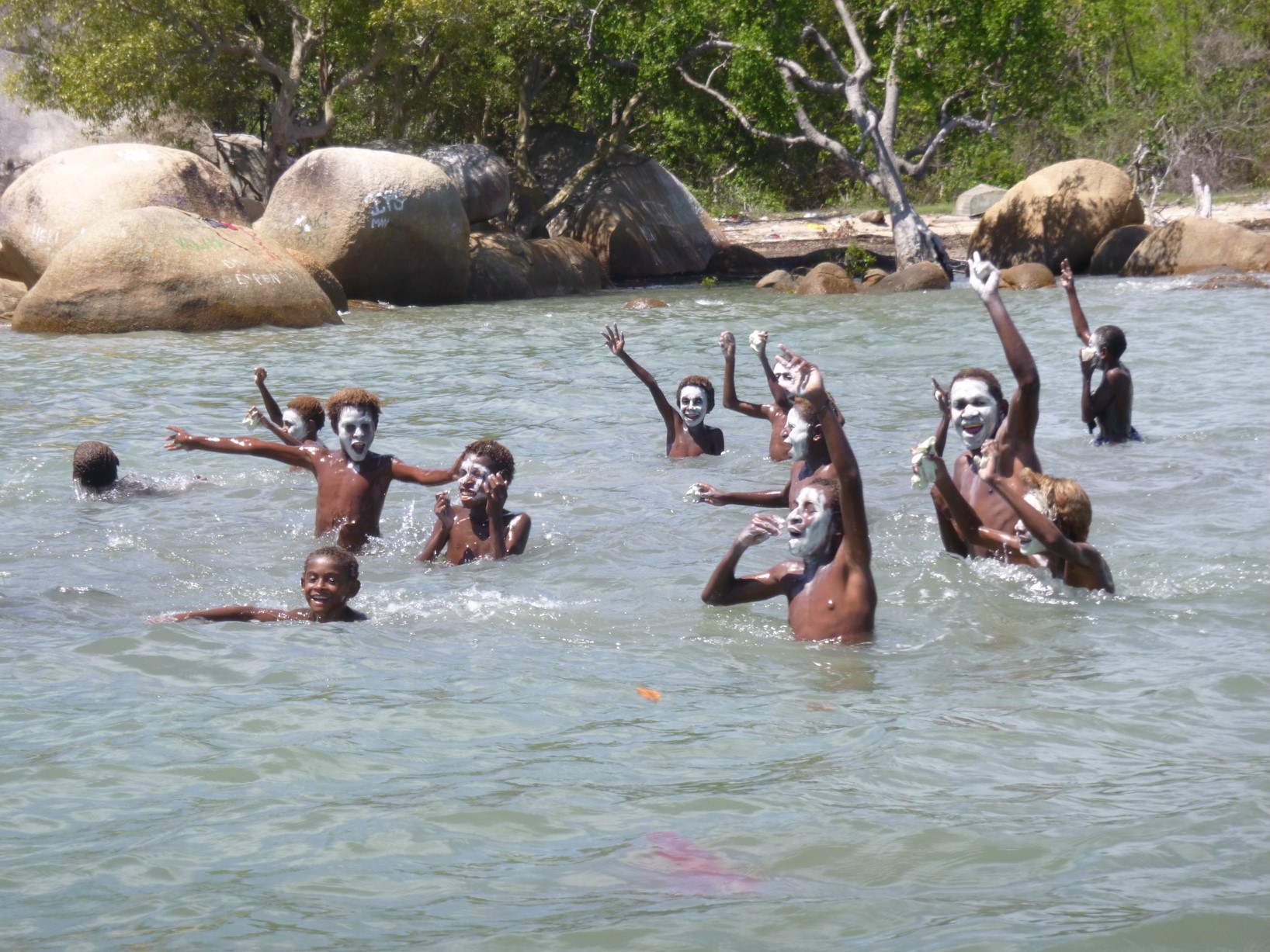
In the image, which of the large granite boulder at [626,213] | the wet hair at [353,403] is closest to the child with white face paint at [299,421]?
the wet hair at [353,403]

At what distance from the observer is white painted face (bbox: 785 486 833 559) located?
19.6 feet

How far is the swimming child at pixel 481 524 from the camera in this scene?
25.5 ft

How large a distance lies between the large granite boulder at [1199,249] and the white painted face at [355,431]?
19.3 meters

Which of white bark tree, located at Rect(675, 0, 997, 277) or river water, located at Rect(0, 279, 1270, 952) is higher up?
white bark tree, located at Rect(675, 0, 997, 277)

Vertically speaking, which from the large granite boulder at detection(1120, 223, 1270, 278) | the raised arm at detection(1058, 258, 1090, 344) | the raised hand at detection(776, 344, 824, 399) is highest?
the large granite boulder at detection(1120, 223, 1270, 278)

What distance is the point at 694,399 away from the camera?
34.0ft

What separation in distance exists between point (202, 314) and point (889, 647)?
13.7 metres

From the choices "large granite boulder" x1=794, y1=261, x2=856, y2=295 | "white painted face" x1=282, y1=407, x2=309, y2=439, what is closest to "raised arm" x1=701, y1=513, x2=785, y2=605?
"white painted face" x1=282, y1=407, x2=309, y2=439

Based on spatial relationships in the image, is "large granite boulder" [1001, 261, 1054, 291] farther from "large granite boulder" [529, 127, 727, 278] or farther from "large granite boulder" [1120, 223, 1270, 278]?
"large granite boulder" [529, 127, 727, 278]

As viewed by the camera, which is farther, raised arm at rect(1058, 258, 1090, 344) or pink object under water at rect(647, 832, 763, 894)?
raised arm at rect(1058, 258, 1090, 344)

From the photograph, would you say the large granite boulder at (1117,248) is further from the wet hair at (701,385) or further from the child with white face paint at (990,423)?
the child with white face paint at (990,423)

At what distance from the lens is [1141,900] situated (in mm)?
3680

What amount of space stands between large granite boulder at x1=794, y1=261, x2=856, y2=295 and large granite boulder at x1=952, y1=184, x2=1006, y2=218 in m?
12.3

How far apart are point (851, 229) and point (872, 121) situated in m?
7.95
